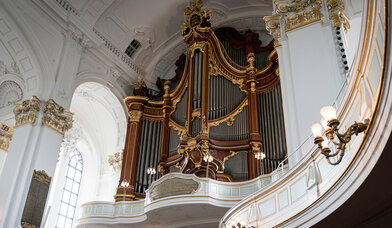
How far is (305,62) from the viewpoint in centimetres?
949

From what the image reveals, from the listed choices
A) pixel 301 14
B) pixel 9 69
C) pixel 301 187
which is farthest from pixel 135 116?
pixel 301 187

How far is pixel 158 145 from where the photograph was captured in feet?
50.8

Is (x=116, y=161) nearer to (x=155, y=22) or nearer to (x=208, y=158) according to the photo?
(x=208, y=158)

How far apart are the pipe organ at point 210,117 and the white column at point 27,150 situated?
115 inches

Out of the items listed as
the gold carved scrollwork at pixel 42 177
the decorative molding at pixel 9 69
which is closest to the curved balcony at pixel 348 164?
the gold carved scrollwork at pixel 42 177

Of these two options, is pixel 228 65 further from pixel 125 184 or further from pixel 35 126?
pixel 35 126

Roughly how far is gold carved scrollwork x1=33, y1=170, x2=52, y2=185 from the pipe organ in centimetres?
272

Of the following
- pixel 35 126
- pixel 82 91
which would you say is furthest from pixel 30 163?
pixel 82 91

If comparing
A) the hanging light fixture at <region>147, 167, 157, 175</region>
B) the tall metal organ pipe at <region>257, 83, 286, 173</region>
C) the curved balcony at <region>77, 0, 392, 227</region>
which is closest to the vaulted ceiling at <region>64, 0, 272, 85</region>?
the tall metal organ pipe at <region>257, 83, 286, 173</region>

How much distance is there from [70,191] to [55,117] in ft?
24.4

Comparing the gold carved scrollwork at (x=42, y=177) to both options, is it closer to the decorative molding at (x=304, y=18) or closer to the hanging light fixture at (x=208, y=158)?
the hanging light fixture at (x=208, y=158)

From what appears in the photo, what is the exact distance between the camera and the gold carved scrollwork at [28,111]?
12852mm

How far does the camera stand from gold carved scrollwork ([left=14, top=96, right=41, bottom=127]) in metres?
12.9

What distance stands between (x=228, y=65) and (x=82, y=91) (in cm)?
655
